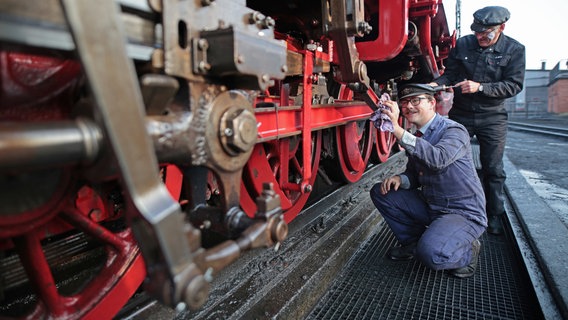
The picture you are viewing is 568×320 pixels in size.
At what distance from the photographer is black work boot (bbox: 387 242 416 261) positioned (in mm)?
2641

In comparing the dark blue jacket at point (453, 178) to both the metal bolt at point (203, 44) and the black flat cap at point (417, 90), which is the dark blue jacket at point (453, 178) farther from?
the metal bolt at point (203, 44)

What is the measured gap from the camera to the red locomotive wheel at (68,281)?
1231 mm

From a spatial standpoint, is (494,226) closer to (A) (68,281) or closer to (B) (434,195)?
(B) (434,195)

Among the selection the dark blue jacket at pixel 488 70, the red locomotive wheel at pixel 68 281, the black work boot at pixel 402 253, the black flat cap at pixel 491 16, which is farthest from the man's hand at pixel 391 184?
the red locomotive wheel at pixel 68 281

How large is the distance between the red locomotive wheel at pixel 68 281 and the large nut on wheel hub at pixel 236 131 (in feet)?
1.90

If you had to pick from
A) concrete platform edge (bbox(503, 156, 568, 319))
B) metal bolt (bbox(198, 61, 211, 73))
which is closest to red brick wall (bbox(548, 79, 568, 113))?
concrete platform edge (bbox(503, 156, 568, 319))

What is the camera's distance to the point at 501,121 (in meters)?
3.37

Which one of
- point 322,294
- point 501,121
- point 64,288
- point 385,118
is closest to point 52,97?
point 64,288

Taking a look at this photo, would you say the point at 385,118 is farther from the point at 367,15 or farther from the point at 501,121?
the point at 501,121

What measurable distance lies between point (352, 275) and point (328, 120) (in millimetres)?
1173

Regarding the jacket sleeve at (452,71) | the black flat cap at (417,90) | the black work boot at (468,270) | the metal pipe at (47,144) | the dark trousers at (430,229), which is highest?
the jacket sleeve at (452,71)

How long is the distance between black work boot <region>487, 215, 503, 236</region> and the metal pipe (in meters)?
3.41

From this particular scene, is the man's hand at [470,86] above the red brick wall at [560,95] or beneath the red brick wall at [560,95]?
beneath

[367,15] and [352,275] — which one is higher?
[367,15]
